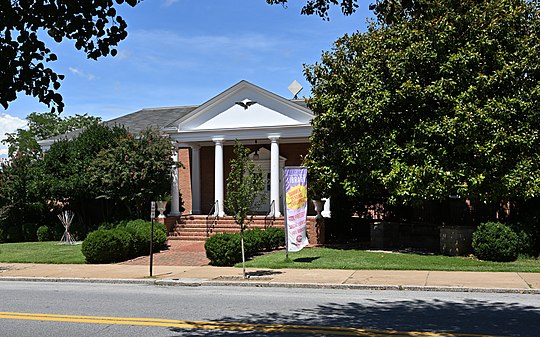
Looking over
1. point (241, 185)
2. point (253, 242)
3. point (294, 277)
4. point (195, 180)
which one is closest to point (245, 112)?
point (195, 180)

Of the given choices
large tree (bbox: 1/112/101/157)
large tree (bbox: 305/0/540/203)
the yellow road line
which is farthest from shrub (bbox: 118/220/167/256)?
large tree (bbox: 1/112/101/157)

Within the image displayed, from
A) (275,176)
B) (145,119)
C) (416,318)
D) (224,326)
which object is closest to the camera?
(224,326)

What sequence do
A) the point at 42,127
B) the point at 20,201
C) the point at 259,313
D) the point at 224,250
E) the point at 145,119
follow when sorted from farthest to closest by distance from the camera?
the point at 42,127
the point at 145,119
the point at 20,201
the point at 224,250
the point at 259,313

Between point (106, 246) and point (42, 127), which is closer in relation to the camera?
point (106, 246)

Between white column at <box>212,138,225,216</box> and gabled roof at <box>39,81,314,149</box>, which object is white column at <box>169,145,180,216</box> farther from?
white column at <box>212,138,225,216</box>

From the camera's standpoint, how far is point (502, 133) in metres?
17.4

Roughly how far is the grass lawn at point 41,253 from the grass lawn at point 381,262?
684 centimetres

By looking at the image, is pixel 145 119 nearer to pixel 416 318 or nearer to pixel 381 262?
pixel 381 262

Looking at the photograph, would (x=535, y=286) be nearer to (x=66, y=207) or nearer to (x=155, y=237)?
(x=155, y=237)

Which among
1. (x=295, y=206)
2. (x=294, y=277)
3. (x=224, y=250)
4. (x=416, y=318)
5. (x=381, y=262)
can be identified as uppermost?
(x=295, y=206)

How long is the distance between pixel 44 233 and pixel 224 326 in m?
20.5

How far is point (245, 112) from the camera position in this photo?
2580 cm

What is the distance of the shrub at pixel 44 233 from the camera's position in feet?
88.8

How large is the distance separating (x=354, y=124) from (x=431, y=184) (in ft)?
11.2
